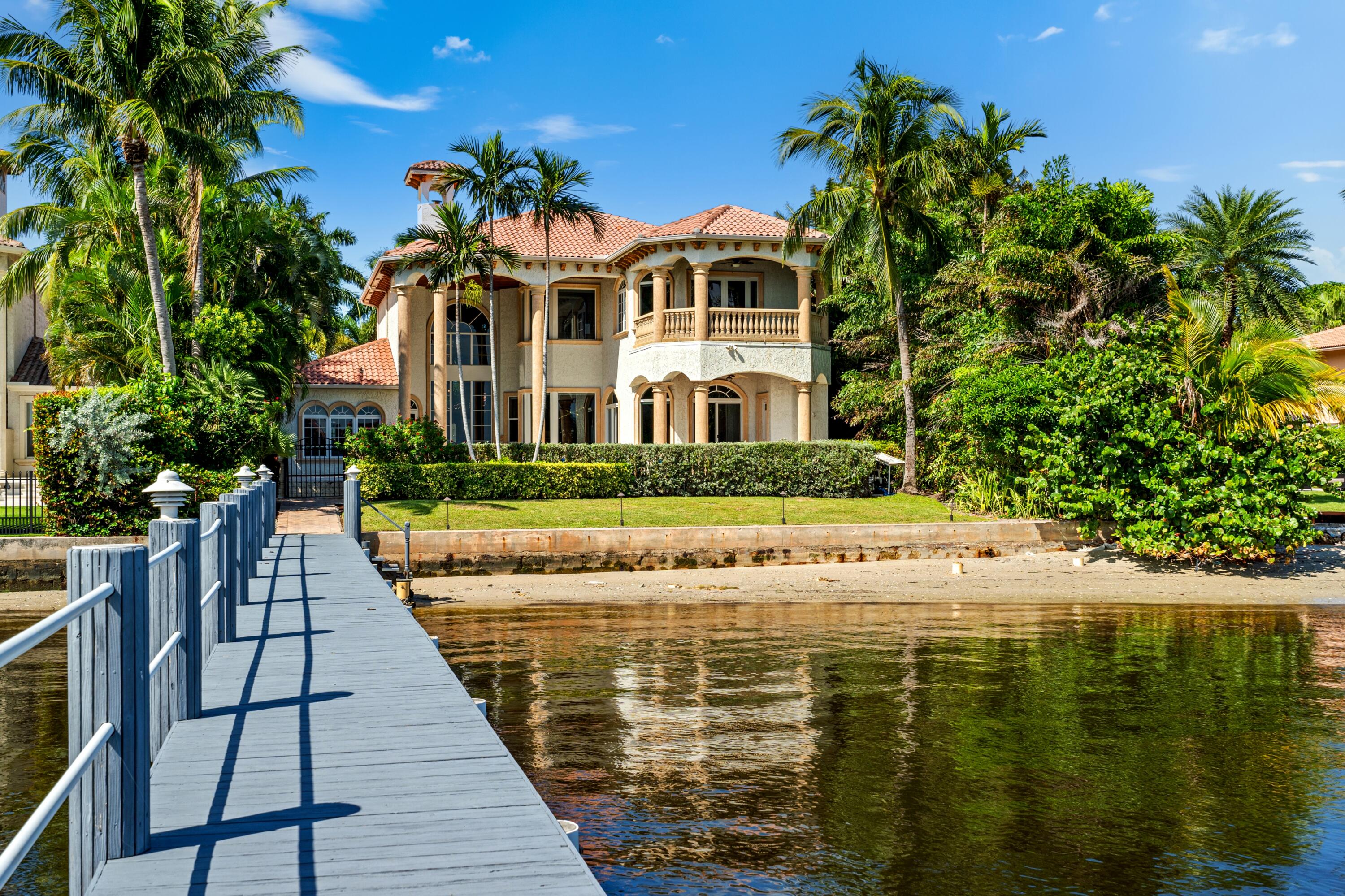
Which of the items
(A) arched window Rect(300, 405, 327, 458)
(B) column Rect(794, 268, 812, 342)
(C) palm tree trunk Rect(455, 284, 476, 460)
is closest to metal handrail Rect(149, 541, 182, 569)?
(C) palm tree trunk Rect(455, 284, 476, 460)

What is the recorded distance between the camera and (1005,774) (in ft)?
30.0

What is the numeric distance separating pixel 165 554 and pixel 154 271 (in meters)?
20.2

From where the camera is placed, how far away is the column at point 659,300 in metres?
30.2

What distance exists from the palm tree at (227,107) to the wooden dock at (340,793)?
19045 mm

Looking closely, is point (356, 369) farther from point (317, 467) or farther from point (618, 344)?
point (618, 344)

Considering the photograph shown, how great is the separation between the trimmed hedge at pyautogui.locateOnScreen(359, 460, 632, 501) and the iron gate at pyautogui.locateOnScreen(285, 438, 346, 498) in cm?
611

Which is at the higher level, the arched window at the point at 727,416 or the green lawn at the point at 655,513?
the arched window at the point at 727,416

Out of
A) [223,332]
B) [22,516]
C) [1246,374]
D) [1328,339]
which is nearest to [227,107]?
[223,332]

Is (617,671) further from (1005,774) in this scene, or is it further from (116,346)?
(116,346)

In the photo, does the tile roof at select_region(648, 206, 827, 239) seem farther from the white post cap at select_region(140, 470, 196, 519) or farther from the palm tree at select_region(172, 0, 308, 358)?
the white post cap at select_region(140, 470, 196, 519)

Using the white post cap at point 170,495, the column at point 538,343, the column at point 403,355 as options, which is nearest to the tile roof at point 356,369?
the column at point 403,355

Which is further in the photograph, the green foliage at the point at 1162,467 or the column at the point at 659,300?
the column at the point at 659,300

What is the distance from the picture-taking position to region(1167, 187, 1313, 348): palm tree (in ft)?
129

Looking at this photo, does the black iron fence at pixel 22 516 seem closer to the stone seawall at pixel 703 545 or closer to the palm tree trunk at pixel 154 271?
the palm tree trunk at pixel 154 271
